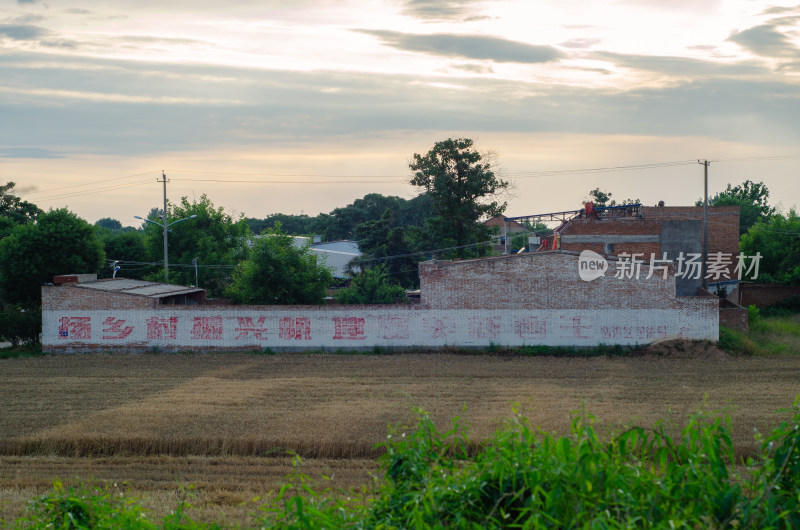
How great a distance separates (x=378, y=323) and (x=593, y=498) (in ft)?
74.8

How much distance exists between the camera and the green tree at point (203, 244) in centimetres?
4612

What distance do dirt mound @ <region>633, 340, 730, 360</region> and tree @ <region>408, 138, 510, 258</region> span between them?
16.6 m

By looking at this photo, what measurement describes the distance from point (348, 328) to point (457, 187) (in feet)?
53.1

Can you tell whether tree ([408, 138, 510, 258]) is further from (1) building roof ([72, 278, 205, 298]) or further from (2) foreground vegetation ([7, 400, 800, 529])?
(2) foreground vegetation ([7, 400, 800, 529])

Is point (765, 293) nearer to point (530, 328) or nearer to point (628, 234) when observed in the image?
point (628, 234)

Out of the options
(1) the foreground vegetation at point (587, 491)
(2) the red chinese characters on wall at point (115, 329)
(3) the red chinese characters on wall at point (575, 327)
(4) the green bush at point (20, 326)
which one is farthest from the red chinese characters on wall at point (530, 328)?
(1) the foreground vegetation at point (587, 491)

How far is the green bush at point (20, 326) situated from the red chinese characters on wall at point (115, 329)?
4314 mm

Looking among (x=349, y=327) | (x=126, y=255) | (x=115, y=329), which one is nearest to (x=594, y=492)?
A: (x=349, y=327)

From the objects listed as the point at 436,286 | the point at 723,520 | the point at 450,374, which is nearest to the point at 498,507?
the point at 723,520

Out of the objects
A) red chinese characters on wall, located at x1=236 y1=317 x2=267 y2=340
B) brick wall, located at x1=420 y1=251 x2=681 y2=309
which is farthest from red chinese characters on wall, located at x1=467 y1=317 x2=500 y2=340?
red chinese characters on wall, located at x1=236 y1=317 x2=267 y2=340

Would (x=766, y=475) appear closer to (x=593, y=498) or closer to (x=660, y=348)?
(x=593, y=498)

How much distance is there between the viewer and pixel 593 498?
13.8 ft

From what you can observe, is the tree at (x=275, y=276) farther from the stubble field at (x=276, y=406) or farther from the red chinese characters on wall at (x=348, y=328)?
the stubble field at (x=276, y=406)

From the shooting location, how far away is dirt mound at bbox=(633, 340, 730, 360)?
2511 cm
